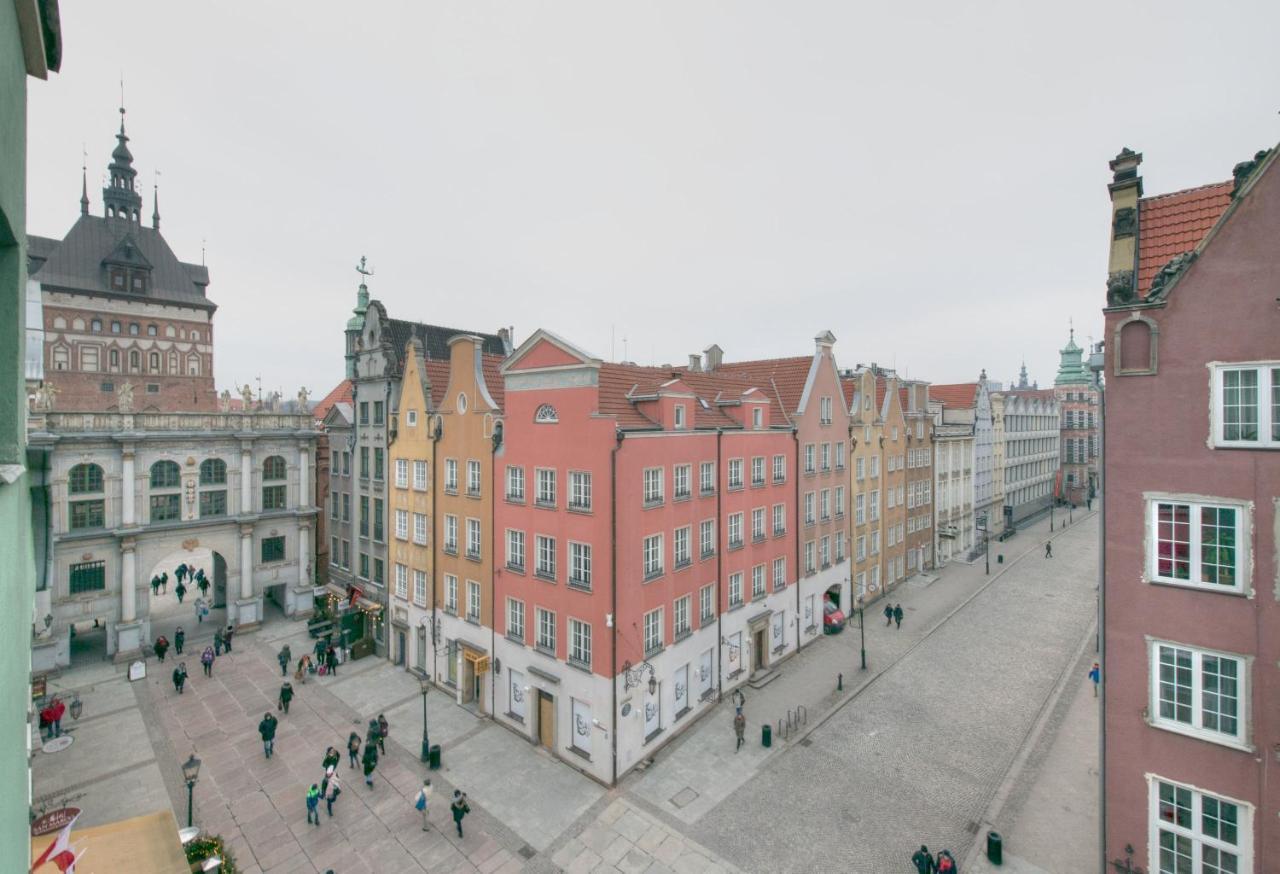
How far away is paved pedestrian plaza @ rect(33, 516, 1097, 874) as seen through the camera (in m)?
18.4

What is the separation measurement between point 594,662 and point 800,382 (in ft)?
68.5

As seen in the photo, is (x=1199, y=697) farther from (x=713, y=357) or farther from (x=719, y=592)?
(x=713, y=357)

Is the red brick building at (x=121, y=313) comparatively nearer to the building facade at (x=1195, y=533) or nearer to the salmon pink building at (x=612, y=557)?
the salmon pink building at (x=612, y=557)

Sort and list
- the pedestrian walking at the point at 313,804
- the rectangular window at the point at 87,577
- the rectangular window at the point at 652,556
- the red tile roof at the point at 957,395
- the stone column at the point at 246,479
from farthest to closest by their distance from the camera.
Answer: the red tile roof at the point at 957,395, the stone column at the point at 246,479, the rectangular window at the point at 87,577, the rectangular window at the point at 652,556, the pedestrian walking at the point at 313,804

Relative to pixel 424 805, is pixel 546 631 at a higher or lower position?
higher

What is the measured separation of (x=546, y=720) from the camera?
945 inches

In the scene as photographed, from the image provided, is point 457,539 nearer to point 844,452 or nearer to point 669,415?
point 669,415

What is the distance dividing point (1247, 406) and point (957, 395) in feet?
155

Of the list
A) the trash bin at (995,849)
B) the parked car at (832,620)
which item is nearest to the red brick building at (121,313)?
the parked car at (832,620)

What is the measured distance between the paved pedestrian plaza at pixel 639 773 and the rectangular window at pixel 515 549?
7.51 m

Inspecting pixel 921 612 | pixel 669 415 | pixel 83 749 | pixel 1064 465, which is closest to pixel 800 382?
pixel 669 415

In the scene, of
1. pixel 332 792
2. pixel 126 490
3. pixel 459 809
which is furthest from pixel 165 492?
pixel 459 809

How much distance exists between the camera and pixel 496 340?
4722 centimetres

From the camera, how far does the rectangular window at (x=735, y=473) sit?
91.4ft
